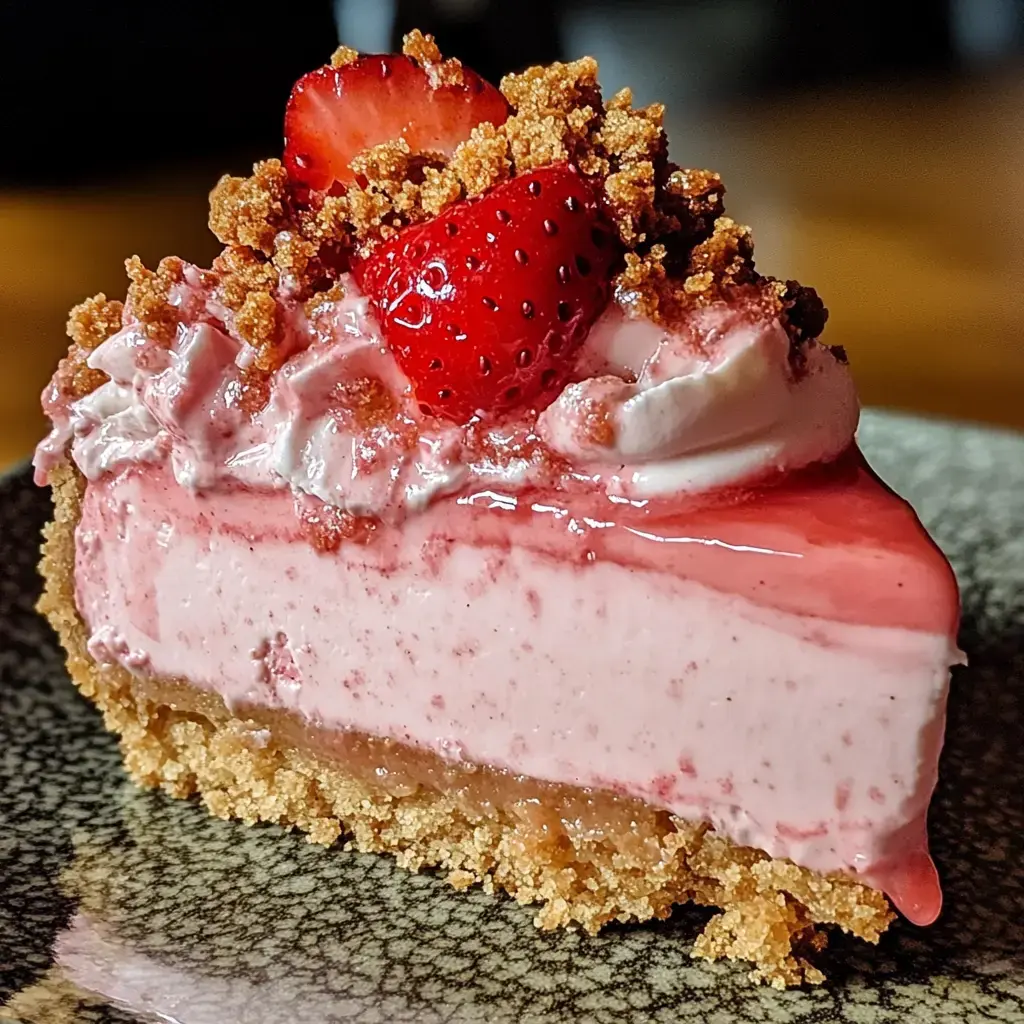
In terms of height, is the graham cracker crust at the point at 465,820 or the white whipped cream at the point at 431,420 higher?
the white whipped cream at the point at 431,420

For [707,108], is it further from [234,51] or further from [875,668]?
[875,668]

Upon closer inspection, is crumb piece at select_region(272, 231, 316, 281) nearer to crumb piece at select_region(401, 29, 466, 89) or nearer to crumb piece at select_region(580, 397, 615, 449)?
crumb piece at select_region(401, 29, 466, 89)

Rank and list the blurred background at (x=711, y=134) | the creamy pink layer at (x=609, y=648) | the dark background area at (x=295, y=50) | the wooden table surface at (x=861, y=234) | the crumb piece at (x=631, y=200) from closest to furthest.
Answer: the creamy pink layer at (x=609, y=648)
the crumb piece at (x=631, y=200)
the wooden table surface at (x=861, y=234)
the blurred background at (x=711, y=134)
the dark background area at (x=295, y=50)

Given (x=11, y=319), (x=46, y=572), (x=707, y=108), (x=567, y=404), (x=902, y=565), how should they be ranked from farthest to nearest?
(x=707, y=108) < (x=11, y=319) < (x=46, y=572) < (x=567, y=404) < (x=902, y=565)

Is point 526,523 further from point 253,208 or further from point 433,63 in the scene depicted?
point 433,63

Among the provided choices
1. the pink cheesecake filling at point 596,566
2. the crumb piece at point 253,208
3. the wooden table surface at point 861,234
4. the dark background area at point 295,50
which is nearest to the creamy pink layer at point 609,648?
the pink cheesecake filling at point 596,566

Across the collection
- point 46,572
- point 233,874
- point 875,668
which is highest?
point 875,668

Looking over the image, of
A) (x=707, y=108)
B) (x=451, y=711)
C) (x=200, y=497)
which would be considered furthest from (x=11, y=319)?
(x=707, y=108)

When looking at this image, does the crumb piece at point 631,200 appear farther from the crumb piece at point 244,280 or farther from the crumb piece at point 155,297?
the crumb piece at point 155,297
